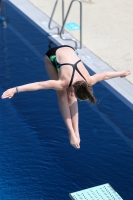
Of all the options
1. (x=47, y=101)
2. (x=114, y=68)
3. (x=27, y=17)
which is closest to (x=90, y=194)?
(x=47, y=101)

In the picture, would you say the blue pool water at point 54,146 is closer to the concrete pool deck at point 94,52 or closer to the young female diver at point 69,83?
the concrete pool deck at point 94,52

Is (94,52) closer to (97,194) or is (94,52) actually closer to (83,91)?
(97,194)

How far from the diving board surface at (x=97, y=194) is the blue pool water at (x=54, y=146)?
339 millimetres

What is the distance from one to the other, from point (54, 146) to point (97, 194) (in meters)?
1.57

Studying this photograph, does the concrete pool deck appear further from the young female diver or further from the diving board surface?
the young female diver

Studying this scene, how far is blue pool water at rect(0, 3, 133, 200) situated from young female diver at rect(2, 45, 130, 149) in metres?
1.34

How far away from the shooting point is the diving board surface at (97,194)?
689 centimetres

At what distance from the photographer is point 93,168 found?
7.85m

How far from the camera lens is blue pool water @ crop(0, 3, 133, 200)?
756 cm

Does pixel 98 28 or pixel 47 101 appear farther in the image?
pixel 98 28

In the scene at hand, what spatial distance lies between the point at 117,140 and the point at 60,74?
7.62ft

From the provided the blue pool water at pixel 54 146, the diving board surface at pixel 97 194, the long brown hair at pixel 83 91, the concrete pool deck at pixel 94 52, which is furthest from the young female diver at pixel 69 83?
the concrete pool deck at pixel 94 52

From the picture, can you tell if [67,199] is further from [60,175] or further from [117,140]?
[117,140]

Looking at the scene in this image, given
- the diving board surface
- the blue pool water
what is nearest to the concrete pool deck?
the blue pool water
